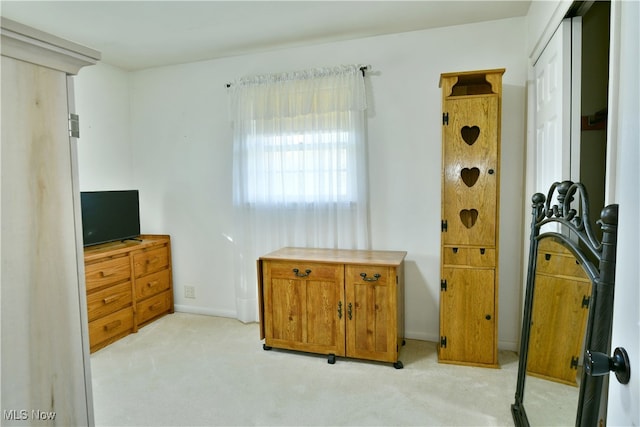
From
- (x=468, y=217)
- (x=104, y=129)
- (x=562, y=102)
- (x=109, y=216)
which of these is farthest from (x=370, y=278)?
(x=104, y=129)

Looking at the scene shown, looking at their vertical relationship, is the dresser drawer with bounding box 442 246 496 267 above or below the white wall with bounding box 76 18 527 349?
below

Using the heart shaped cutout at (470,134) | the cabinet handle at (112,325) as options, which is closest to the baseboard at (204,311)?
the cabinet handle at (112,325)

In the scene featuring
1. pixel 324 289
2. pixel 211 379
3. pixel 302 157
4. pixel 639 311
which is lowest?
pixel 211 379

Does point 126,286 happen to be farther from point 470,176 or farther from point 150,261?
point 470,176

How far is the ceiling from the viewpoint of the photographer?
8.27ft

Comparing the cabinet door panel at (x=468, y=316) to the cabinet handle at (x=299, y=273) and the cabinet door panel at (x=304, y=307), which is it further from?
the cabinet handle at (x=299, y=273)

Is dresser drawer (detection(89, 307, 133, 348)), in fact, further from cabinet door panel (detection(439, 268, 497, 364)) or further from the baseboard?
cabinet door panel (detection(439, 268, 497, 364))

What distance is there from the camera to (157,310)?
369cm

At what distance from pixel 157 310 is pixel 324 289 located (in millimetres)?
1930

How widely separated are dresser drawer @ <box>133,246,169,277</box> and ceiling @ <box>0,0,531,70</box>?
185 centimetres

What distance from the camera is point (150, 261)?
142 inches

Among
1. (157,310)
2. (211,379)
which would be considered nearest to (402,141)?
(211,379)

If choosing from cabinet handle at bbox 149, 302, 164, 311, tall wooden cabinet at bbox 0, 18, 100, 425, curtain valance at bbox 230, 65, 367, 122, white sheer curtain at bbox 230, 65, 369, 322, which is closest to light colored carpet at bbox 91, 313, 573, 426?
cabinet handle at bbox 149, 302, 164, 311

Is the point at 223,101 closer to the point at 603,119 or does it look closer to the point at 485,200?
the point at 485,200
